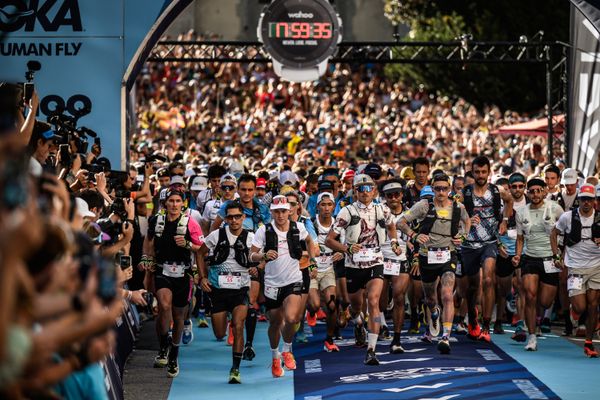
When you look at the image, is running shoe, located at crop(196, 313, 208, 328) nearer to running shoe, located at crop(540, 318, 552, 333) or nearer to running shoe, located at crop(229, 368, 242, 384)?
running shoe, located at crop(540, 318, 552, 333)

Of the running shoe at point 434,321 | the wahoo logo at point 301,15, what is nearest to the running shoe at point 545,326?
the running shoe at point 434,321

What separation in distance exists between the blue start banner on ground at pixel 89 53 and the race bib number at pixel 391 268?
12.7 ft

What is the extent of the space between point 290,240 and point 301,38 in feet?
29.3

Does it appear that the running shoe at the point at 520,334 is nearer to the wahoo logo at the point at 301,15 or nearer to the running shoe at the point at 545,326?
the running shoe at the point at 545,326

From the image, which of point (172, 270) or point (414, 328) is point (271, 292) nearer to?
point (172, 270)

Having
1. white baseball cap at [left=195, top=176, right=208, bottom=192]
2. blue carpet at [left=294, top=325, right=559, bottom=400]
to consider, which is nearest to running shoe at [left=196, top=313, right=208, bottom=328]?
white baseball cap at [left=195, top=176, right=208, bottom=192]

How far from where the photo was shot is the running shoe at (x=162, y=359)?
14.5 meters

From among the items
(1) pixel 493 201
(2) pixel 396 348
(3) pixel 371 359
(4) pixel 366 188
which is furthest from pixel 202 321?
(3) pixel 371 359

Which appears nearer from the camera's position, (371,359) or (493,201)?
(371,359)

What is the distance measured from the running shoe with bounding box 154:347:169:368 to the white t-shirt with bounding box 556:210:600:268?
16.4 feet

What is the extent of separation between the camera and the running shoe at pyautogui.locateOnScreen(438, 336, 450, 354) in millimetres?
15078

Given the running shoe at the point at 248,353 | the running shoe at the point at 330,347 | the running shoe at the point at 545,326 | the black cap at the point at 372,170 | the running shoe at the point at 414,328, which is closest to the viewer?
the running shoe at the point at 248,353

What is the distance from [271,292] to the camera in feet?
46.0

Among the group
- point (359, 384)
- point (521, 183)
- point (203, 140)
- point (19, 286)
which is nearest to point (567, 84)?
point (521, 183)
